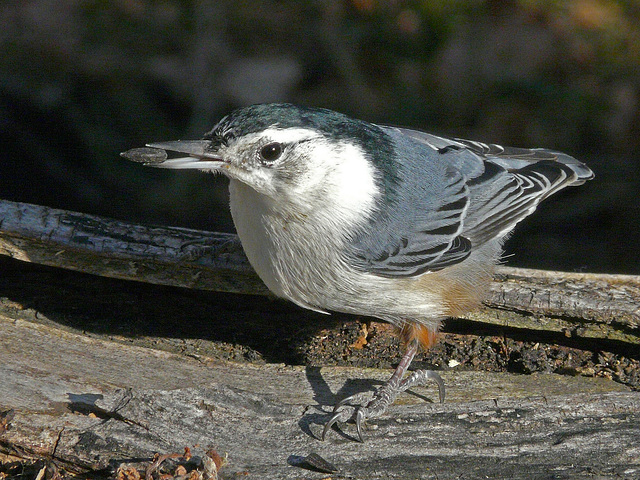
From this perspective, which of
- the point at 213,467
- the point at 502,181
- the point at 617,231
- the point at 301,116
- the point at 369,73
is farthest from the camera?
the point at 369,73

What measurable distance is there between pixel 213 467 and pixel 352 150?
44.3 inches

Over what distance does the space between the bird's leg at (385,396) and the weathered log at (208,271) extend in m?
0.30

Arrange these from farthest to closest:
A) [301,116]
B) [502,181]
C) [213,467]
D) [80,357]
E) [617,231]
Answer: [617,231]
[502,181]
[80,357]
[301,116]
[213,467]

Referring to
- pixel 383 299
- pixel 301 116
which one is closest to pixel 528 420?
pixel 383 299

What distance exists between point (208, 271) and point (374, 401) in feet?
2.71

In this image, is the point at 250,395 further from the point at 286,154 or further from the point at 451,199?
the point at 451,199

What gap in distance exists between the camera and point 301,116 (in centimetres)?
259

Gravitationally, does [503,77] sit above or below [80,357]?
above

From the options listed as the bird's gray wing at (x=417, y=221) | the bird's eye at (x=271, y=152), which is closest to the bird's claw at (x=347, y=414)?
the bird's gray wing at (x=417, y=221)

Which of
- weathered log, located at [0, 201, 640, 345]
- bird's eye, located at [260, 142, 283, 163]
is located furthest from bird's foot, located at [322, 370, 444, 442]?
bird's eye, located at [260, 142, 283, 163]

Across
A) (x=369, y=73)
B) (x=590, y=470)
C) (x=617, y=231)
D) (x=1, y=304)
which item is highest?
(x=369, y=73)

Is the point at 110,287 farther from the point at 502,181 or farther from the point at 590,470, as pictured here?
the point at 590,470

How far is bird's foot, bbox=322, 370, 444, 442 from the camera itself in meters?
2.60

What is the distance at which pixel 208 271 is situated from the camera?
10.1 feet
